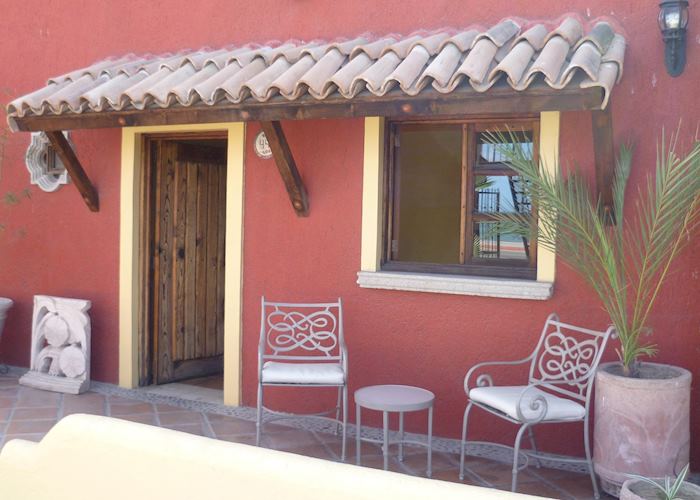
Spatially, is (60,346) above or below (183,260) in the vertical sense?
below

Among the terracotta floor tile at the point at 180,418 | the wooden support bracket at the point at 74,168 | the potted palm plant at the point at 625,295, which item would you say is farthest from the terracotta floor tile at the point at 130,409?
the potted palm plant at the point at 625,295

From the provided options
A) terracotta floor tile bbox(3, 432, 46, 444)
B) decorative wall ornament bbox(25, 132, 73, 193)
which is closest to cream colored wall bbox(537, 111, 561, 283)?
terracotta floor tile bbox(3, 432, 46, 444)

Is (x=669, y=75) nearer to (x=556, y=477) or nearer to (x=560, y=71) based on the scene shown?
(x=560, y=71)

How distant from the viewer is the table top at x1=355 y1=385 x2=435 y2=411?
4.32m

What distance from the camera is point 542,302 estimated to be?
4.85 metres

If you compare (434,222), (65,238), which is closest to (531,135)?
(434,222)

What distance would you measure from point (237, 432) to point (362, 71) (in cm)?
276

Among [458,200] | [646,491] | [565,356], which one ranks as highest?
[458,200]

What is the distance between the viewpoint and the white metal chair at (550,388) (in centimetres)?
412

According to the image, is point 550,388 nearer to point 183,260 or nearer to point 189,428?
point 189,428

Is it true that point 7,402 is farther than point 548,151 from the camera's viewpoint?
Yes

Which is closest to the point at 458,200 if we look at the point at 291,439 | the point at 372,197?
the point at 372,197

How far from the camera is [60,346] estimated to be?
6523 millimetres

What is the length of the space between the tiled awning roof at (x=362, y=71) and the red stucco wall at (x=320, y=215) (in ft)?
0.87
